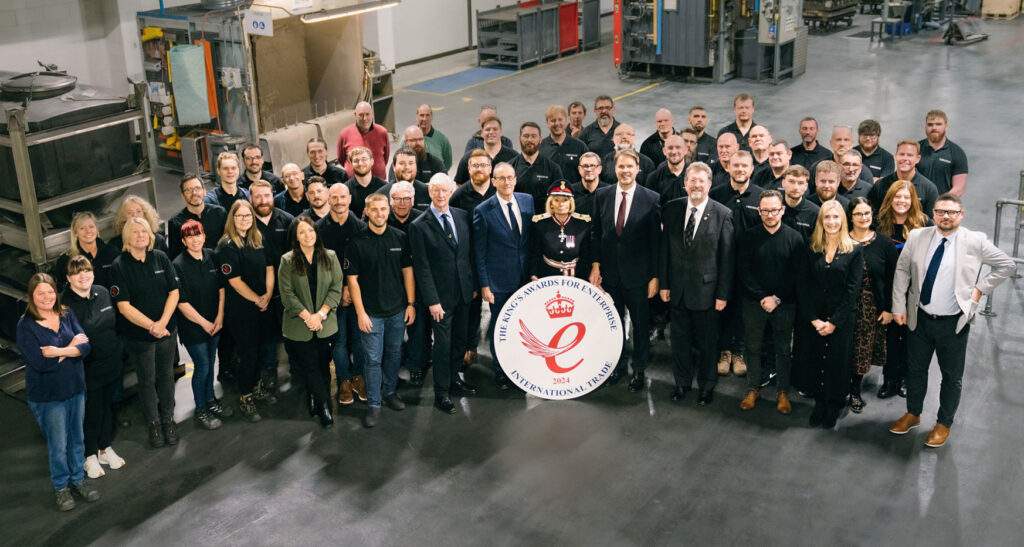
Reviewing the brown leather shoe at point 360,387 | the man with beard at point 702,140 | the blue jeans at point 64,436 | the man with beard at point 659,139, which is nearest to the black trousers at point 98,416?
the blue jeans at point 64,436

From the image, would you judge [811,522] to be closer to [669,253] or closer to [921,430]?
[921,430]

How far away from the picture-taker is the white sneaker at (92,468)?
271 inches

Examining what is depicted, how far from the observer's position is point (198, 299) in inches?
284

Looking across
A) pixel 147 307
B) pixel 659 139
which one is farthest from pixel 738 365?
pixel 147 307

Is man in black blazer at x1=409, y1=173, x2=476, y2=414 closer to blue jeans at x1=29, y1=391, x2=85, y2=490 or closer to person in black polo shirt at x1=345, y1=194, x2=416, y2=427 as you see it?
person in black polo shirt at x1=345, y1=194, x2=416, y2=427

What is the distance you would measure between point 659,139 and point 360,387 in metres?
4.32

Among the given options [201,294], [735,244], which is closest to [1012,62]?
[735,244]

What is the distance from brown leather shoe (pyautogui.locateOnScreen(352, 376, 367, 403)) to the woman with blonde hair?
141 inches

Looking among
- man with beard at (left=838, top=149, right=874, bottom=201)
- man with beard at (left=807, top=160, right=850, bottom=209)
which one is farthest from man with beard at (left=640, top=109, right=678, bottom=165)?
man with beard at (left=807, top=160, right=850, bottom=209)

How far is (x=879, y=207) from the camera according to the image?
8141 millimetres

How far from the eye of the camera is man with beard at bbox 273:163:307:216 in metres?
8.26

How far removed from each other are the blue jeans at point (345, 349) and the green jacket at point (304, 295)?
0.29 m

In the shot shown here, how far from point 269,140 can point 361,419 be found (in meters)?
6.58

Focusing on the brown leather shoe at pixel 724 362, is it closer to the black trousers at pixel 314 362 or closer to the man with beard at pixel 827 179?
the man with beard at pixel 827 179
